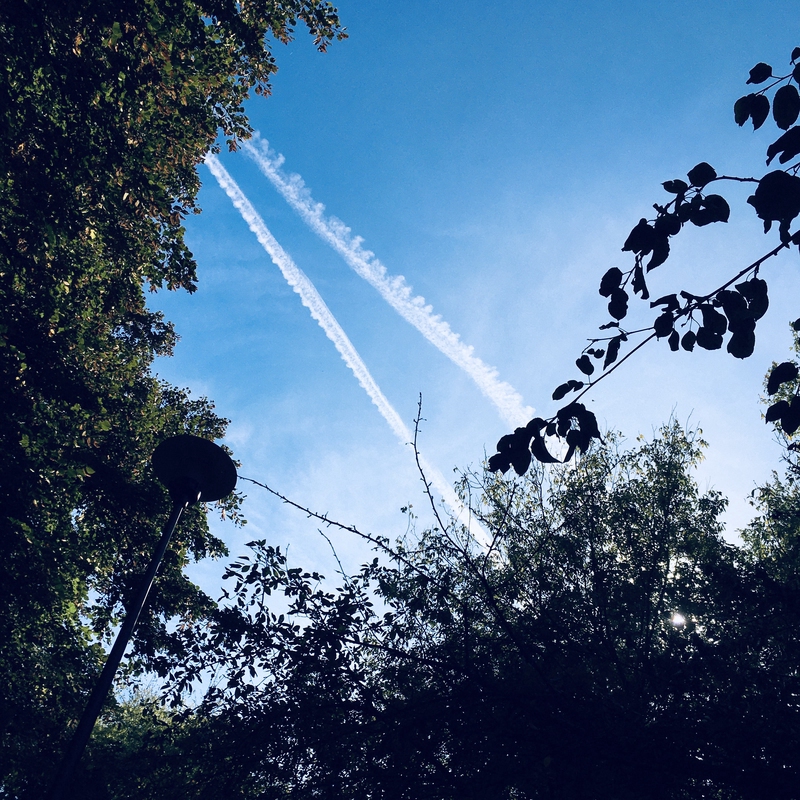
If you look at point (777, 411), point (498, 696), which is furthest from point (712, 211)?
point (498, 696)

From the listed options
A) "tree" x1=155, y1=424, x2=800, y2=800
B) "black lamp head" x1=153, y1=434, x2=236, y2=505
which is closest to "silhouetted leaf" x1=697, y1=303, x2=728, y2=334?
"tree" x1=155, y1=424, x2=800, y2=800

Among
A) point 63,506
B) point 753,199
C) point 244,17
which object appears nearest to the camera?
point 753,199

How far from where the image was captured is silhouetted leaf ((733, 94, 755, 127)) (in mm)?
2242

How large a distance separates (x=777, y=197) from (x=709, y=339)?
780mm

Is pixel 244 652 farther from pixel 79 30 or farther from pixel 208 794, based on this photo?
pixel 79 30

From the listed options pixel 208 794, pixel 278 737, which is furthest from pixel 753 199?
pixel 208 794

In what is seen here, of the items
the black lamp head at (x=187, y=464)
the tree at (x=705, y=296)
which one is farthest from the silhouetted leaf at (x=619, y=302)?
the black lamp head at (x=187, y=464)

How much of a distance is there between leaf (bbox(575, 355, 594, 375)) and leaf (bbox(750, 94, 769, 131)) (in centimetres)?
127

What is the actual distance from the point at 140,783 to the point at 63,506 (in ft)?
13.3

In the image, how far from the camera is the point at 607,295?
276cm

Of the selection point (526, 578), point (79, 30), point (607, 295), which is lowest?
point (607, 295)

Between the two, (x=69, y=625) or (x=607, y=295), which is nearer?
(x=607, y=295)

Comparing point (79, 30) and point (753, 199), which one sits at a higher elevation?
point (79, 30)

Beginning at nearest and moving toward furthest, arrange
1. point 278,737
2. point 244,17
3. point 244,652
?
point 278,737
point 244,652
point 244,17
